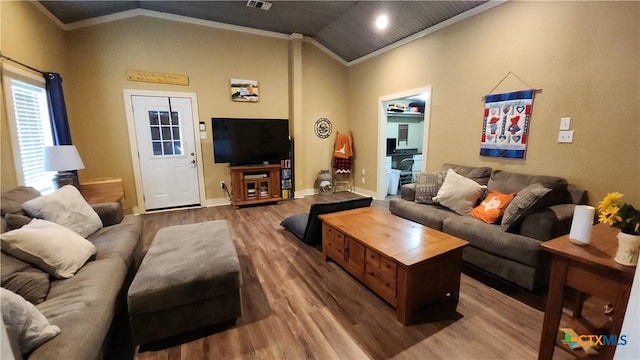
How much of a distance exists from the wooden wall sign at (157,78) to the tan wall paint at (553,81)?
3885mm

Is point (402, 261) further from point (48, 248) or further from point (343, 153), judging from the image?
point (343, 153)

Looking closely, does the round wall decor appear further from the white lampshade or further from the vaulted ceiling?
the white lampshade

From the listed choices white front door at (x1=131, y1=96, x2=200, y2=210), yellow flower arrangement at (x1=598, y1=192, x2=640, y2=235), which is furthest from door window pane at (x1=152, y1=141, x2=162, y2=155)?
yellow flower arrangement at (x1=598, y1=192, x2=640, y2=235)

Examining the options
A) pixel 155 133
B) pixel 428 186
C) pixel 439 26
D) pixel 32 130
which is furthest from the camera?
pixel 155 133

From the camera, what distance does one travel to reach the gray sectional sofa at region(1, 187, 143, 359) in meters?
1.12

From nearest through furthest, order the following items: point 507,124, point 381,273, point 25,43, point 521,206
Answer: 1. point 381,273
2. point 521,206
3. point 25,43
4. point 507,124

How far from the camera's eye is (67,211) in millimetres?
2107

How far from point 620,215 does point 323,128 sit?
16.1 feet

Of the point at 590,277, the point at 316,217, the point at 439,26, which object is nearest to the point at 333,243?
the point at 316,217

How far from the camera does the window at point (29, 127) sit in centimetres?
249

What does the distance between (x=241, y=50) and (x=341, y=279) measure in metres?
4.31

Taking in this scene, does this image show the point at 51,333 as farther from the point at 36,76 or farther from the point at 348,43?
the point at 348,43

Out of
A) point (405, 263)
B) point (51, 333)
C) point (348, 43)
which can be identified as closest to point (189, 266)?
point (51, 333)

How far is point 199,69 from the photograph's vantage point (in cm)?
443
